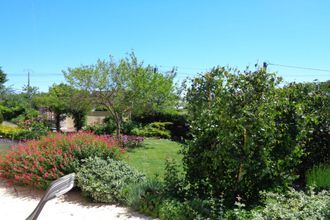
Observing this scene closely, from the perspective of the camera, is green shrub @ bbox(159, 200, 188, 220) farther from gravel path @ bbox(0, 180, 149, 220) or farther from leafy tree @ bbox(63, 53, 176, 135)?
leafy tree @ bbox(63, 53, 176, 135)

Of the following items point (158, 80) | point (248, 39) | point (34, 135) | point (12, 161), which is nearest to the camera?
point (12, 161)

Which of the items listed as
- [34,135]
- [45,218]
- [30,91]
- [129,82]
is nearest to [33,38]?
[34,135]

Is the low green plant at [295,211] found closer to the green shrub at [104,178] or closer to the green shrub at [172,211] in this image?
the green shrub at [172,211]

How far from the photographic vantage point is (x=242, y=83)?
4.32 meters

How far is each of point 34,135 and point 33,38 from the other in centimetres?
443

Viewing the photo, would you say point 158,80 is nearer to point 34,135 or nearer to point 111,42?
point 111,42

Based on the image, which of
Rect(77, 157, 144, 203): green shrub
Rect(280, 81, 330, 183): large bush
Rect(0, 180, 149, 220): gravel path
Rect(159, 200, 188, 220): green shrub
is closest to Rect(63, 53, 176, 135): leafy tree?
Rect(77, 157, 144, 203): green shrub

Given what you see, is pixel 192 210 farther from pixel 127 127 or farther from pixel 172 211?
pixel 127 127

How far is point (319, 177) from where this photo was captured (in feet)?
17.5

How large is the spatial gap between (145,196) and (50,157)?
2475 millimetres

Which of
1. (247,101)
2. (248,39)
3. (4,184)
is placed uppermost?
(248,39)

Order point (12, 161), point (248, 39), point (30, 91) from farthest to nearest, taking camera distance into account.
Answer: point (30, 91)
point (248, 39)
point (12, 161)

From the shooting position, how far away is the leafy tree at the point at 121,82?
36.7 ft

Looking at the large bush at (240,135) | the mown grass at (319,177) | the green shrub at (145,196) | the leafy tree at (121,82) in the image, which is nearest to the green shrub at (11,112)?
the leafy tree at (121,82)
